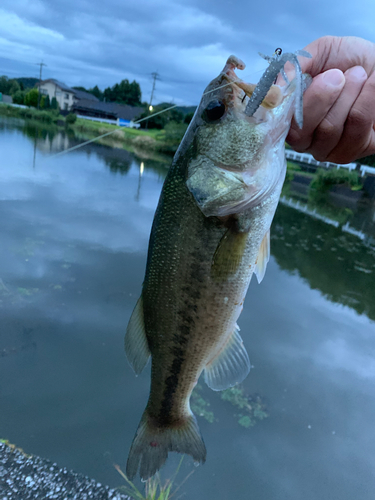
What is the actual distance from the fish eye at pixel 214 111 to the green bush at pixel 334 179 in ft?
88.0

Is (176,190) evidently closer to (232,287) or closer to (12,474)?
(232,287)

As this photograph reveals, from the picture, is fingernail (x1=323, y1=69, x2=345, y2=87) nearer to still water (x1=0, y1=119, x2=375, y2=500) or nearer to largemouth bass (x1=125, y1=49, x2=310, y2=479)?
largemouth bass (x1=125, y1=49, x2=310, y2=479)

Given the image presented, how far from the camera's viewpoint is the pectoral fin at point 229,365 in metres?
1.78

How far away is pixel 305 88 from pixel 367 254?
40.9ft

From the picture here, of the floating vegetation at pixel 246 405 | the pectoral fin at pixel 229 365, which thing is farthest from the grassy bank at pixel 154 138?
the pectoral fin at pixel 229 365

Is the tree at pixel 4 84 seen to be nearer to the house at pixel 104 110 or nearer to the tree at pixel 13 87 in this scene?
the tree at pixel 13 87

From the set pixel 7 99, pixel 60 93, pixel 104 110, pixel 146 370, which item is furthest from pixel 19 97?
pixel 146 370

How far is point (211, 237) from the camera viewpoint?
1534mm

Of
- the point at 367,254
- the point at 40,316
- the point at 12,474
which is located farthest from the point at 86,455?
the point at 367,254

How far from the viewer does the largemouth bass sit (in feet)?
4.83

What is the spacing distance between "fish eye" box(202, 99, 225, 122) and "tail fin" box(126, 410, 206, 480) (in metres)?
1.58

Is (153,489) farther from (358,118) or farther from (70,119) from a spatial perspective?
(70,119)

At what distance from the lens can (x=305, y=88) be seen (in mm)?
1549

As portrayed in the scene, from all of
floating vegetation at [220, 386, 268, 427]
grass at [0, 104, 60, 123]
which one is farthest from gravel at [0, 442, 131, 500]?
grass at [0, 104, 60, 123]
